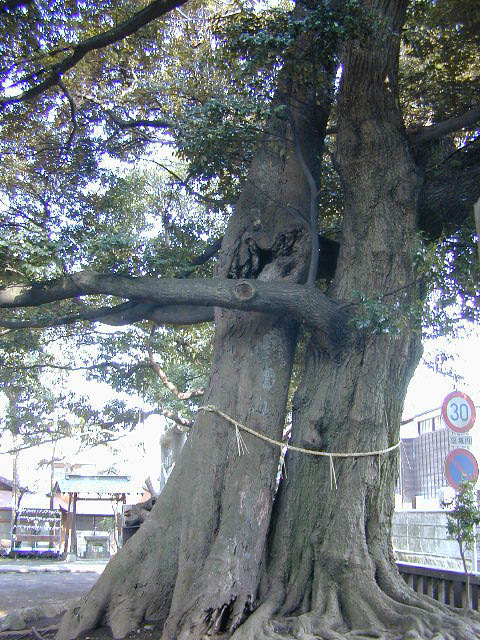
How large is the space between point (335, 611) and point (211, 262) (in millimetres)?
6076

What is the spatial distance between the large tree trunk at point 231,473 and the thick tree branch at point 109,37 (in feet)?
5.74

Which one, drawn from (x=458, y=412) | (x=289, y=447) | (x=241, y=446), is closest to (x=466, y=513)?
(x=458, y=412)

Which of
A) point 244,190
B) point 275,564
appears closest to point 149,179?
point 244,190

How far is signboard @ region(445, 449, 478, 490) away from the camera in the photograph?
666cm

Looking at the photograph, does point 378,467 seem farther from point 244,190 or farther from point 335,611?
point 244,190

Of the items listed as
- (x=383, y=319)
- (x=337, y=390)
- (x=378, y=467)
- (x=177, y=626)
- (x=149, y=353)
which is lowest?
(x=177, y=626)

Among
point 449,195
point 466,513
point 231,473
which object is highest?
point 449,195

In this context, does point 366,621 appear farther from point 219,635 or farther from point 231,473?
point 231,473

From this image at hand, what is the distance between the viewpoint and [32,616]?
7.09 m

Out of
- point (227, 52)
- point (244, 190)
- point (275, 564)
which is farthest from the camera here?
point (244, 190)

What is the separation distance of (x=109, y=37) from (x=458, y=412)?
20.2 ft

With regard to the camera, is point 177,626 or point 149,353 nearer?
point 177,626

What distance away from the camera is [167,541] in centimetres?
671

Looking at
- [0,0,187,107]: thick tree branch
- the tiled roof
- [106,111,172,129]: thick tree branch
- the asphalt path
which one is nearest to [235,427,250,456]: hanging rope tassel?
the asphalt path
